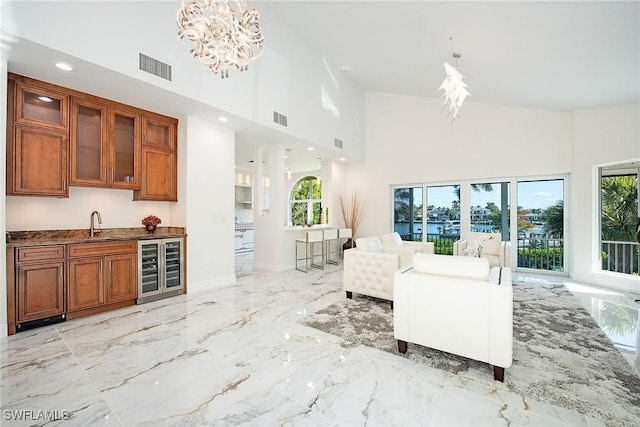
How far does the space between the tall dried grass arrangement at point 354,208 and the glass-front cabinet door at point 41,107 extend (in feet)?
20.2

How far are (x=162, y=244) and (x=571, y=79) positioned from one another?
6.56 meters

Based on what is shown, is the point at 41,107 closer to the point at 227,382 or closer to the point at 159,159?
the point at 159,159

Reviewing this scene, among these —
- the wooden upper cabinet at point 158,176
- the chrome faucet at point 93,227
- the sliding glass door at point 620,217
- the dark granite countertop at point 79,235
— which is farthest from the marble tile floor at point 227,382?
the sliding glass door at point 620,217

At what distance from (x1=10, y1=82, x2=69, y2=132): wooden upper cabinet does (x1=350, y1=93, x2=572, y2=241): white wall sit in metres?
6.35

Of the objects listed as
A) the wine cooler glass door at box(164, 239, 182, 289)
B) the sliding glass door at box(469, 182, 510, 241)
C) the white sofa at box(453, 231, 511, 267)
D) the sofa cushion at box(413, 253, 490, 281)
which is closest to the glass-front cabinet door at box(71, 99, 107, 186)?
the wine cooler glass door at box(164, 239, 182, 289)

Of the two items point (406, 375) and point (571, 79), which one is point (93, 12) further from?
point (571, 79)

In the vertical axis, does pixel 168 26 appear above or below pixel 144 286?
above

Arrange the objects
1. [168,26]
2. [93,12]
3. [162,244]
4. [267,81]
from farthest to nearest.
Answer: [267,81]
[162,244]
[168,26]
[93,12]

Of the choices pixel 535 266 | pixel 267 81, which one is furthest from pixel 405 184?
pixel 267 81

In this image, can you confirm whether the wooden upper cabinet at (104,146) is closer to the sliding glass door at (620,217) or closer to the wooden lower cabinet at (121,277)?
the wooden lower cabinet at (121,277)

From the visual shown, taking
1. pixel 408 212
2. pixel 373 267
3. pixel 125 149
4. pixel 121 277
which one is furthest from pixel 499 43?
pixel 121 277

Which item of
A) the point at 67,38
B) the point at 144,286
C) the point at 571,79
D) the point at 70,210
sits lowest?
the point at 144,286

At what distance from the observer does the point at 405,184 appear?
7430mm

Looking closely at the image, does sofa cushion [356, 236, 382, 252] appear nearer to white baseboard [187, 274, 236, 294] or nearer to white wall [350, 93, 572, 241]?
white baseboard [187, 274, 236, 294]
